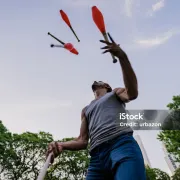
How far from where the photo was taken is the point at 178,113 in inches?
875

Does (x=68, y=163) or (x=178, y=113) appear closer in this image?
(x=178, y=113)

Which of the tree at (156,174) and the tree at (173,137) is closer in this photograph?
the tree at (173,137)

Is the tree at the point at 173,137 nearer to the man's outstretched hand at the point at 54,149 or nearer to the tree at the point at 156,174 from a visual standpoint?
the man's outstretched hand at the point at 54,149

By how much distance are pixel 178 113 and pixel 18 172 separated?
70.5ft

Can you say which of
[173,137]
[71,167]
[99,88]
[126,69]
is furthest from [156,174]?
[126,69]

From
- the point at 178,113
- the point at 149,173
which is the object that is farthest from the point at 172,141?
the point at 149,173

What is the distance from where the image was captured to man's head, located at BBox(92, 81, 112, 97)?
4.16m

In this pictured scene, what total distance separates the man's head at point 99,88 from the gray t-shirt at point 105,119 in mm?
316

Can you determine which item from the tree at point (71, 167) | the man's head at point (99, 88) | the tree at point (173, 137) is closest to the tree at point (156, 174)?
the tree at point (71, 167)

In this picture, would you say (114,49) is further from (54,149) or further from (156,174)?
(156,174)

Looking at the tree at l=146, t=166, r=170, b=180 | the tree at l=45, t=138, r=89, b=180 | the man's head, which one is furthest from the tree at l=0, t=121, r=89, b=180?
the man's head

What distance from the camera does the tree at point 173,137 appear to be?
22.0m

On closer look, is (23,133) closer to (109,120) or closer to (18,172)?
(18,172)

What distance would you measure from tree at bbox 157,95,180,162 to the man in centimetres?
1881
